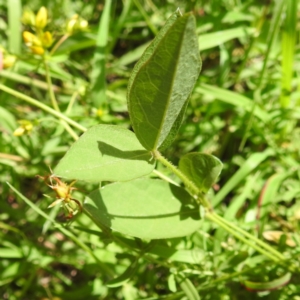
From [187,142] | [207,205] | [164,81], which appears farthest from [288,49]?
[164,81]

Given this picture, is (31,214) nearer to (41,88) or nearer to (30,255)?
(30,255)

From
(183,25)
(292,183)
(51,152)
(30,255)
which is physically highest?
(183,25)

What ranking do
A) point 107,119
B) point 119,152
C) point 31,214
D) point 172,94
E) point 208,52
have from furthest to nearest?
point 208,52
point 31,214
point 107,119
point 119,152
point 172,94

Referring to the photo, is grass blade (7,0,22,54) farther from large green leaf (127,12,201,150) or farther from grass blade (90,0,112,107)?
large green leaf (127,12,201,150)

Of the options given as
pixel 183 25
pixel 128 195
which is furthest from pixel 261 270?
pixel 183 25

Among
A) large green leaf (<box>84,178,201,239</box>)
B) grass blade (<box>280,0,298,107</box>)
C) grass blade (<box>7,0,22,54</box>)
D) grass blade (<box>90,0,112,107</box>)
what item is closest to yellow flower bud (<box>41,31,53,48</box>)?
grass blade (<box>90,0,112,107</box>)

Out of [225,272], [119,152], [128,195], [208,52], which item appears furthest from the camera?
[208,52]

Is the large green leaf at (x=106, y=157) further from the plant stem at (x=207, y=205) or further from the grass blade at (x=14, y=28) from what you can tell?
the grass blade at (x=14, y=28)
